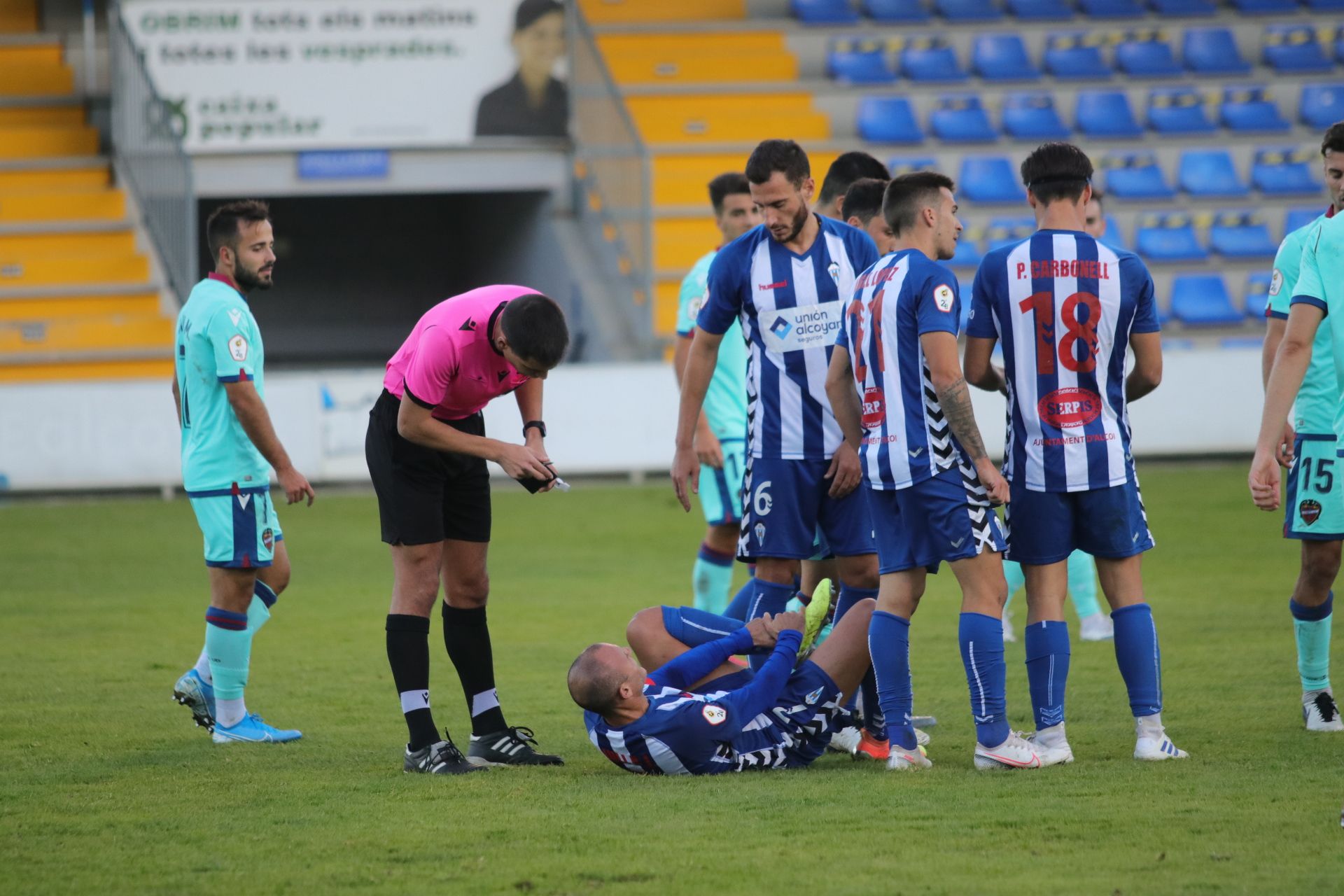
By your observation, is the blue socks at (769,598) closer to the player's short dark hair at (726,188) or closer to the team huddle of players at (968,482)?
the team huddle of players at (968,482)

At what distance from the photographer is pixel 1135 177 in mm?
20219

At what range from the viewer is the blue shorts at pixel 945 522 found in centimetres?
496

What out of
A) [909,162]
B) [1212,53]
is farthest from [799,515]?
[1212,53]

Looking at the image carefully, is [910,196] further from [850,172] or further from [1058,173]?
[850,172]

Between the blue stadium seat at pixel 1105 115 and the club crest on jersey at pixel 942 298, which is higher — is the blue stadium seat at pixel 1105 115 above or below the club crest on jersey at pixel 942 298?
above

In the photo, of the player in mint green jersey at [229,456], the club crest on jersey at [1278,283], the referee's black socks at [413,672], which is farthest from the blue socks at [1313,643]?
the player in mint green jersey at [229,456]

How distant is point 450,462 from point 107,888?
1.94 metres

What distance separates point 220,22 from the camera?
63.0 feet

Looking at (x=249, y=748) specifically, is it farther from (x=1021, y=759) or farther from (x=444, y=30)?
(x=444, y=30)

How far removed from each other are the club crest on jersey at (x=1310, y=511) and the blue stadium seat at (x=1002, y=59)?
16.3 meters

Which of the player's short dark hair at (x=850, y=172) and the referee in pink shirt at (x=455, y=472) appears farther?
the player's short dark hair at (x=850, y=172)

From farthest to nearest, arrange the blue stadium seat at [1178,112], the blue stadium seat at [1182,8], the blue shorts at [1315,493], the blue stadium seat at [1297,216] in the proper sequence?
the blue stadium seat at [1182,8] < the blue stadium seat at [1178,112] < the blue stadium seat at [1297,216] < the blue shorts at [1315,493]

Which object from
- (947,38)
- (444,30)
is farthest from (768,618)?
(947,38)

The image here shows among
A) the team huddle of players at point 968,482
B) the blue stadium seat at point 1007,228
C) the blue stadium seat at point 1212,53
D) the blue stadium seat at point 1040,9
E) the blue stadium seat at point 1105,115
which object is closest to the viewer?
the team huddle of players at point 968,482
